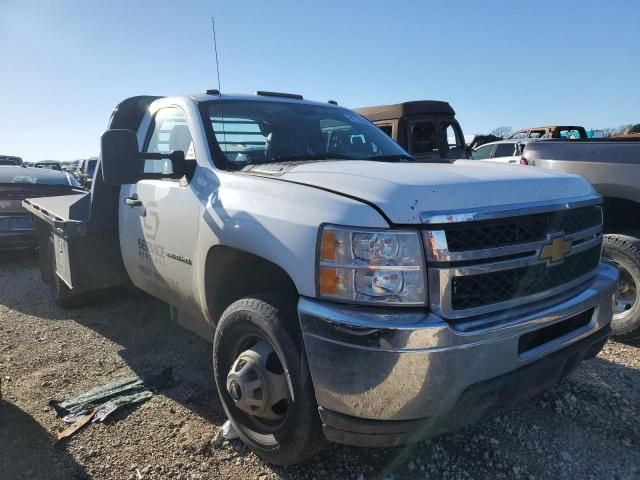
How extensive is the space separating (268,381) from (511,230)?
131cm

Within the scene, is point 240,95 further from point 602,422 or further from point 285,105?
point 602,422

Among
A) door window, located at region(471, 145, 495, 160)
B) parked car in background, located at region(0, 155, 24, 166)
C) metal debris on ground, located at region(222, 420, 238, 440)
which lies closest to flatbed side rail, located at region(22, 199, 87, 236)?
metal debris on ground, located at region(222, 420, 238, 440)

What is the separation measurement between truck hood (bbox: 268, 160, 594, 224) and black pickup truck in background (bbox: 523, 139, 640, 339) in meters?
1.52

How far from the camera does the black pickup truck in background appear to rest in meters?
3.88

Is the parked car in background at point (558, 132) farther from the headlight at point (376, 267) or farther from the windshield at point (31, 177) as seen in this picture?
the headlight at point (376, 267)

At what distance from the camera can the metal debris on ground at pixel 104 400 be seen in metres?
3.12

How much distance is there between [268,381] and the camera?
241 centimetres

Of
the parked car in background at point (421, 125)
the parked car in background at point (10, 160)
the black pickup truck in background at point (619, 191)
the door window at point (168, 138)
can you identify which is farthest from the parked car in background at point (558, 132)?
the parked car in background at point (10, 160)

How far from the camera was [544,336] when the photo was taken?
229 centimetres

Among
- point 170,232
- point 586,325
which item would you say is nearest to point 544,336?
point 586,325

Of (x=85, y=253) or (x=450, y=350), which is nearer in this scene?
(x=450, y=350)

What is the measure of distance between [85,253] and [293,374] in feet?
8.92

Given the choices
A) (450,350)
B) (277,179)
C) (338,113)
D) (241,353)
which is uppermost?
(338,113)

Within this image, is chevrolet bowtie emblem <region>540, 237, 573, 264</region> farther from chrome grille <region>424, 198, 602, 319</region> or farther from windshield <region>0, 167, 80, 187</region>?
windshield <region>0, 167, 80, 187</region>
